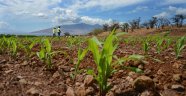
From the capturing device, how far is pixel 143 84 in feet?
7.81

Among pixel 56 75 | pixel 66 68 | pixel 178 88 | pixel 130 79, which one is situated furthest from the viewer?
pixel 66 68

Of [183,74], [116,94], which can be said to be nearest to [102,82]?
[116,94]

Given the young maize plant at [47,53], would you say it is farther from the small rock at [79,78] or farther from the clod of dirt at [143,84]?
the clod of dirt at [143,84]

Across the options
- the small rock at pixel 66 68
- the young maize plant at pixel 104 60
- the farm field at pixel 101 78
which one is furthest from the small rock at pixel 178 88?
the small rock at pixel 66 68

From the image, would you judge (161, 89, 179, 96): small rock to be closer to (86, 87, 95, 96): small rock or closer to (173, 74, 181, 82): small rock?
(173, 74, 181, 82): small rock

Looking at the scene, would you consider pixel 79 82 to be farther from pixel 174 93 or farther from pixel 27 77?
pixel 174 93

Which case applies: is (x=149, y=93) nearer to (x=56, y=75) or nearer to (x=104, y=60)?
(x=104, y=60)

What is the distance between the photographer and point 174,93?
226 cm

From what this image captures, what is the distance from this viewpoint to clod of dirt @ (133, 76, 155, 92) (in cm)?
238

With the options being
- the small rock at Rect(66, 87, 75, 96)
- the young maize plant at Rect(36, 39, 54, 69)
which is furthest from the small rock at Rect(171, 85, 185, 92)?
the young maize plant at Rect(36, 39, 54, 69)

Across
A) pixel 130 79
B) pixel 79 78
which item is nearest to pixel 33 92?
pixel 79 78

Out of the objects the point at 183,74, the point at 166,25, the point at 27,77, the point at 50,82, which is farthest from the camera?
the point at 166,25

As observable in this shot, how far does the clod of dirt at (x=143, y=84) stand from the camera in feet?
7.80

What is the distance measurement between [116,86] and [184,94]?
0.60m
